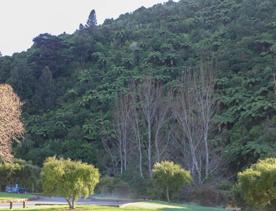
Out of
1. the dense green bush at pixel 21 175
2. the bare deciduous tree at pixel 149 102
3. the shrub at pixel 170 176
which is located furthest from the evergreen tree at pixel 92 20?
the shrub at pixel 170 176

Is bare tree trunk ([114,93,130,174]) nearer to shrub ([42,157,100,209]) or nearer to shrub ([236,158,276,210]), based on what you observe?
shrub ([42,157,100,209])

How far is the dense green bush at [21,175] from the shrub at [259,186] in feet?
75.1

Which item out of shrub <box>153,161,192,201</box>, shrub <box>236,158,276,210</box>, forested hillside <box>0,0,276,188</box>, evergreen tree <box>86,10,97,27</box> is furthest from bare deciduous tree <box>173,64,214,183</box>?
evergreen tree <box>86,10,97,27</box>


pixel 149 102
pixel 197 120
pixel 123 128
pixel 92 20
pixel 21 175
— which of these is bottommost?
pixel 21 175

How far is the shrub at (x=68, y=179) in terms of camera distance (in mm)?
25672

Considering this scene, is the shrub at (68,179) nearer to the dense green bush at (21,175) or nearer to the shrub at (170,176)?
the shrub at (170,176)

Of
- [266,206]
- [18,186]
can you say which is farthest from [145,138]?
[266,206]

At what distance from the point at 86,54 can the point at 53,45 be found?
189 inches

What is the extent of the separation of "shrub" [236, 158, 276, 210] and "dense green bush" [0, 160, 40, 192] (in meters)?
22.9

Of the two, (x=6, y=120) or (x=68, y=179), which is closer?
(x=68, y=179)

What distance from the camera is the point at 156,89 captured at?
4534cm

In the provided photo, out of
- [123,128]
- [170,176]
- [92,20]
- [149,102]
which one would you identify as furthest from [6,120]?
[92,20]

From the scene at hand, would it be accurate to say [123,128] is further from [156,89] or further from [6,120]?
[6,120]

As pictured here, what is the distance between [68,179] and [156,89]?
20.8 m
